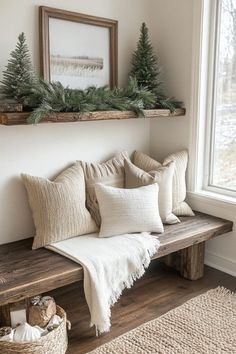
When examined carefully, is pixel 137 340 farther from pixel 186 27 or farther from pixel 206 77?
pixel 186 27

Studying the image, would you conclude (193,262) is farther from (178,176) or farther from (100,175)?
(100,175)

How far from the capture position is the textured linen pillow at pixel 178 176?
2.88 m

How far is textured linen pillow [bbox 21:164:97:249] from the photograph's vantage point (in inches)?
92.4

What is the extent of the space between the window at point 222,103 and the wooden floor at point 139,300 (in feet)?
2.38

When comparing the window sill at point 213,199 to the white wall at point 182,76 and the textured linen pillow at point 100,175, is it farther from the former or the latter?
the textured linen pillow at point 100,175

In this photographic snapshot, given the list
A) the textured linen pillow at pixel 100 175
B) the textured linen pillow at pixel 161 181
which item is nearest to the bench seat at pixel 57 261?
the textured linen pillow at pixel 161 181

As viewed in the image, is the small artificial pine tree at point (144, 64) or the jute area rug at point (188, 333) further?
the small artificial pine tree at point (144, 64)

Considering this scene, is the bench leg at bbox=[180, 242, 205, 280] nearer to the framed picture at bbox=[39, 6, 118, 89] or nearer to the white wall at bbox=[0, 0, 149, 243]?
the white wall at bbox=[0, 0, 149, 243]

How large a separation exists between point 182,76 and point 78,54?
844 millimetres

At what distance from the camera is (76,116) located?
2.36 metres

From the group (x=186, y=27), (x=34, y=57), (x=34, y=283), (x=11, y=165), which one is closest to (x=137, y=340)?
(x=34, y=283)

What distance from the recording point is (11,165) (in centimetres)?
244

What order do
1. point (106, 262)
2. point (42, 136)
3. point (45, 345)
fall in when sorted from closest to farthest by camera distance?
point (45, 345), point (106, 262), point (42, 136)

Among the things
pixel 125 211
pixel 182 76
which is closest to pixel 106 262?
pixel 125 211
